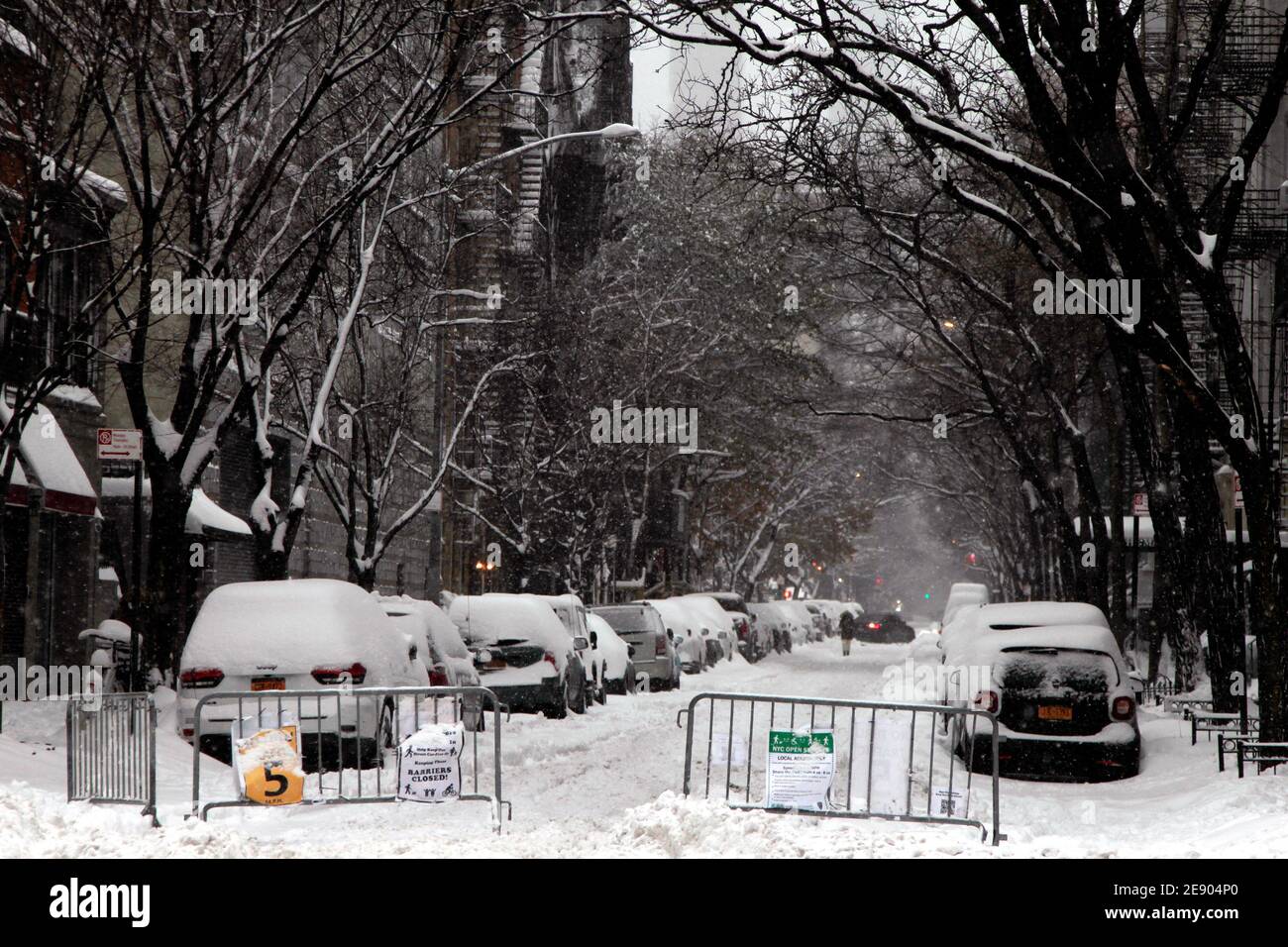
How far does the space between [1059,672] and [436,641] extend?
7226 millimetres

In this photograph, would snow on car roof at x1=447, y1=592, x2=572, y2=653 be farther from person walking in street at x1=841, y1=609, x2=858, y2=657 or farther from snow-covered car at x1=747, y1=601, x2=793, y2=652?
person walking in street at x1=841, y1=609, x2=858, y2=657

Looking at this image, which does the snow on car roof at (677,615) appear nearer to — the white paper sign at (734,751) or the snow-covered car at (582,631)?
the snow-covered car at (582,631)

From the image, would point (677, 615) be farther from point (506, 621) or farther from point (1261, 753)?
point (1261, 753)

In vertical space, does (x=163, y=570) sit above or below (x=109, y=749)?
above

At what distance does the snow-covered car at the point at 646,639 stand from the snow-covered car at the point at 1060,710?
15040mm

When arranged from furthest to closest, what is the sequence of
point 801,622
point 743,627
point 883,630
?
point 883,630 < point 801,622 < point 743,627

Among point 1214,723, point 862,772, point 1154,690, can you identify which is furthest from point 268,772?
point 1154,690

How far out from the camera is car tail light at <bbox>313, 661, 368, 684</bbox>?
50.2ft

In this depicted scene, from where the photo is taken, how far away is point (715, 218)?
49125mm

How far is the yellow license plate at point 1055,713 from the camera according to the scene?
15719 mm

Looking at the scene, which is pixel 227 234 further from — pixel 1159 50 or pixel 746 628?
pixel 746 628

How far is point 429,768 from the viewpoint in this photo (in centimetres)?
1152

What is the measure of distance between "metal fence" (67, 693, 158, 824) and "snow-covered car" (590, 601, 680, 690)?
18669 mm

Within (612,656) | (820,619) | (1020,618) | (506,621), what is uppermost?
(1020,618)
